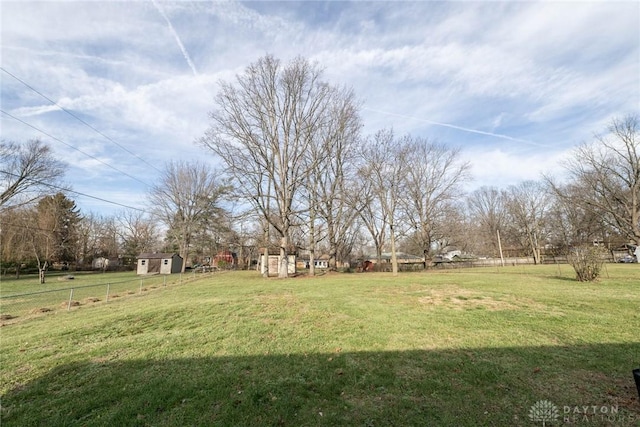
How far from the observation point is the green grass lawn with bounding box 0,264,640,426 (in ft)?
10.8

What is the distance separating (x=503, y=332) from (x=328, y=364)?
159 inches

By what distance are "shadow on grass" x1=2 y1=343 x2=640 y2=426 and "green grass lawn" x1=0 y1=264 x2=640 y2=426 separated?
0.02 m

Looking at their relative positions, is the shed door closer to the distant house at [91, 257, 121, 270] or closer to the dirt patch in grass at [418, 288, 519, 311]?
the distant house at [91, 257, 121, 270]

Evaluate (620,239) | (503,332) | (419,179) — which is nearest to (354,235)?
(419,179)

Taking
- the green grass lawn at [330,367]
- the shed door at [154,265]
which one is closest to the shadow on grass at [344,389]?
the green grass lawn at [330,367]

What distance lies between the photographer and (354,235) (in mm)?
38688

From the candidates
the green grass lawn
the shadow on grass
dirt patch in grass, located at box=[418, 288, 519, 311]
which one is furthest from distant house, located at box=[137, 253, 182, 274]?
the shadow on grass

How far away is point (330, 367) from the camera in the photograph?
4.65 metres

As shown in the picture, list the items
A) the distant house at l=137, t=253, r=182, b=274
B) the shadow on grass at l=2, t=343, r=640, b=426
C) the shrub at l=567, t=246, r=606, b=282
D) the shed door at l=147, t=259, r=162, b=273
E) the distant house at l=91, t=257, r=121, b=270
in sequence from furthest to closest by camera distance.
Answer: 1. the distant house at l=91, t=257, r=121, b=270
2. the shed door at l=147, t=259, r=162, b=273
3. the distant house at l=137, t=253, r=182, b=274
4. the shrub at l=567, t=246, r=606, b=282
5. the shadow on grass at l=2, t=343, r=640, b=426

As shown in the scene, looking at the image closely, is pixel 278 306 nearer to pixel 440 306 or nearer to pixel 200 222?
pixel 440 306

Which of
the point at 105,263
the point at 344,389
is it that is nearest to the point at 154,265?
the point at 105,263

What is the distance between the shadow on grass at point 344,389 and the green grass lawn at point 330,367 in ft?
0.07

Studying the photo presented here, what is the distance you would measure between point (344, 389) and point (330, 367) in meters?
0.77

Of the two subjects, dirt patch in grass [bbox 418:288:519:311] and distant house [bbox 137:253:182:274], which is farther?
distant house [bbox 137:253:182:274]
